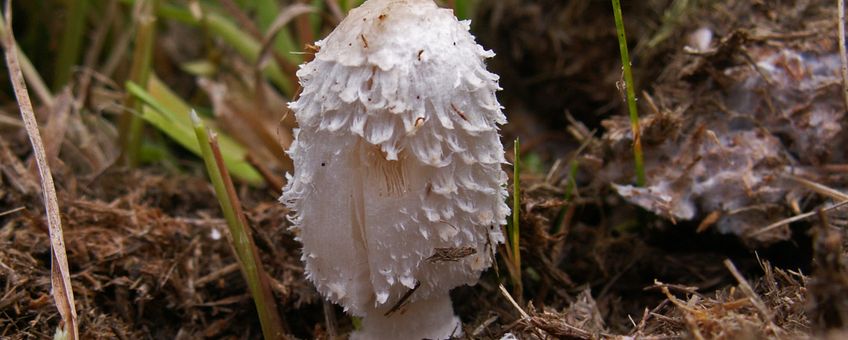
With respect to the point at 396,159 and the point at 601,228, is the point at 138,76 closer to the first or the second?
the point at 396,159

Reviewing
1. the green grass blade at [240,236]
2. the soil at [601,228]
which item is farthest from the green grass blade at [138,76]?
the green grass blade at [240,236]

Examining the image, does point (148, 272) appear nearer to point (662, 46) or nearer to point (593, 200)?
point (593, 200)

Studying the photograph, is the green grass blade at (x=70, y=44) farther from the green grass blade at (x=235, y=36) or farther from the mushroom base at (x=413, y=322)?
the mushroom base at (x=413, y=322)

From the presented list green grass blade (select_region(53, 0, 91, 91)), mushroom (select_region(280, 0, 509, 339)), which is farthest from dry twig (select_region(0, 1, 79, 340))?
Result: green grass blade (select_region(53, 0, 91, 91))

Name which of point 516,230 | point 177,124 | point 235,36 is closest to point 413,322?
point 516,230

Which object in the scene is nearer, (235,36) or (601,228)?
(601,228)

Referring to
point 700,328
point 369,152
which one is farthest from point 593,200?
point 369,152
